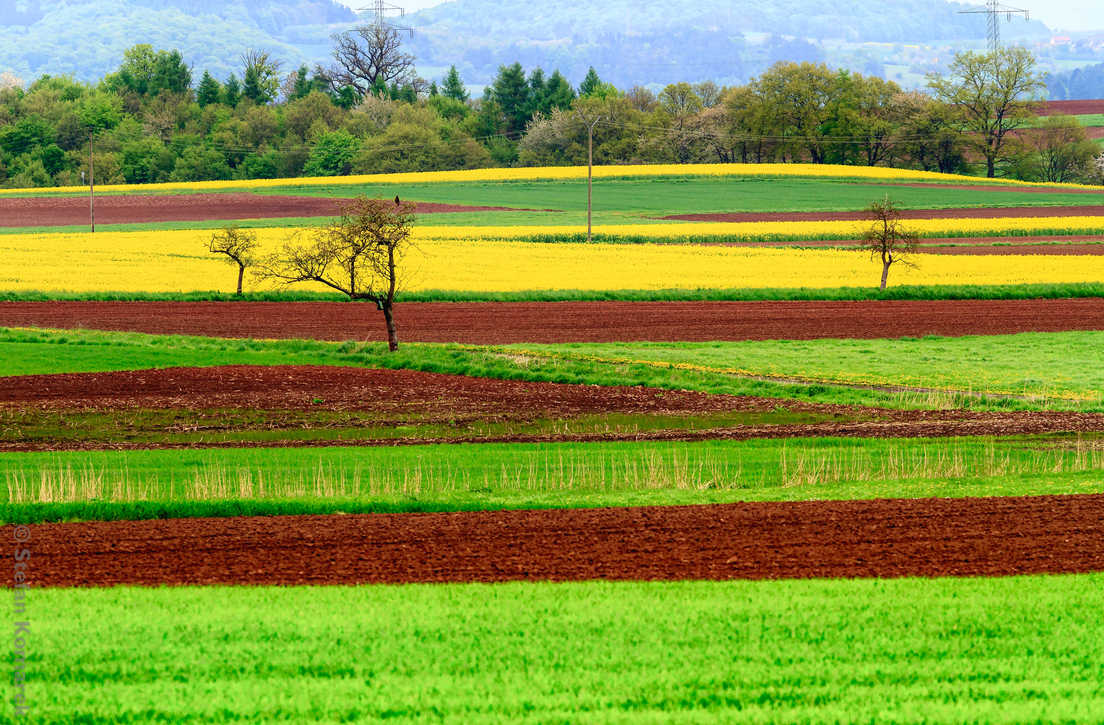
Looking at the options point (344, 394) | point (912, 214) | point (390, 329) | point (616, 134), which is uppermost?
point (616, 134)

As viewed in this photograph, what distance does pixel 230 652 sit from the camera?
10461 mm

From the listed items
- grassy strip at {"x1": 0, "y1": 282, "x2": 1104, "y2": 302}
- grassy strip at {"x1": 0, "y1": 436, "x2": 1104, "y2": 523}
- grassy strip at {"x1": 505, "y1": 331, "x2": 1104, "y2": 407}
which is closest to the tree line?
grassy strip at {"x1": 0, "y1": 282, "x2": 1104, "y2": 302}

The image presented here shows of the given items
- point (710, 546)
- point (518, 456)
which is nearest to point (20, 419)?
point (518, 456)

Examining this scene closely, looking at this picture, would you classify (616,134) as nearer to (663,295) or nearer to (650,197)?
(650,197)

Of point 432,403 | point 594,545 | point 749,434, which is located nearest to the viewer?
point 594,545

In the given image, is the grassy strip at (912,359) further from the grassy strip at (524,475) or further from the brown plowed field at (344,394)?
the grassy strip at (524,475)

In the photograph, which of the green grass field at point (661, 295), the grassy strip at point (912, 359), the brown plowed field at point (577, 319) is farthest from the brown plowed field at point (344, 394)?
the green grass field at point (661, 295)

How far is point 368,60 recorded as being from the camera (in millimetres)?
177625

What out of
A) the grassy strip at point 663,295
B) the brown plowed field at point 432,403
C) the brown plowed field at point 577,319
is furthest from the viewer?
the grassy strip at point 663,295

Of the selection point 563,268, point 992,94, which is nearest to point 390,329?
point 563,268

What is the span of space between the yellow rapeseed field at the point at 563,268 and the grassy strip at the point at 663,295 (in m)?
2.37

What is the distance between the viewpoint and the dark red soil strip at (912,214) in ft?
299

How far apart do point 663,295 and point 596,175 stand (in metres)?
69.4

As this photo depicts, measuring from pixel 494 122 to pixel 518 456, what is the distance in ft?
453
